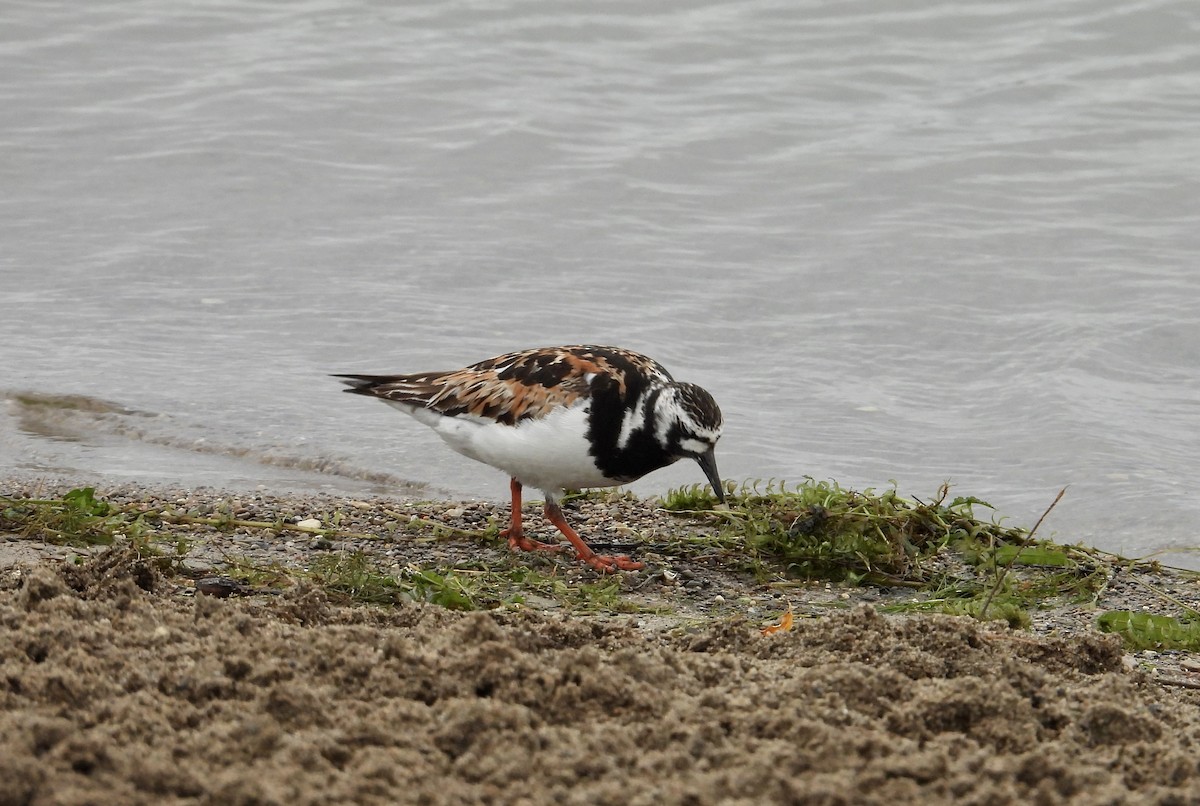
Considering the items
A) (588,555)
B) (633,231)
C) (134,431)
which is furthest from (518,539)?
(633,231)

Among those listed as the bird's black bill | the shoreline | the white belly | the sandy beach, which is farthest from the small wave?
the sandy beach

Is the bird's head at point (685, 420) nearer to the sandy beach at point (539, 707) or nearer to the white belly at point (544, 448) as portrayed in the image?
the white belly at point (544, 448)

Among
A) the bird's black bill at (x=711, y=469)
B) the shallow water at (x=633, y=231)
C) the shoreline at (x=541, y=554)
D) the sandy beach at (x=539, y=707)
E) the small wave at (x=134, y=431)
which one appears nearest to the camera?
the sandy beach at (x=539, y=707)

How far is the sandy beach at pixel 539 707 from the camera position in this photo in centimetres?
277

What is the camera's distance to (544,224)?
1066cm

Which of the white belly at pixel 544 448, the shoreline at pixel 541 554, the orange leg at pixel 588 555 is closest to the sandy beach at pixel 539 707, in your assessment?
the shoreline at pixel 541 554

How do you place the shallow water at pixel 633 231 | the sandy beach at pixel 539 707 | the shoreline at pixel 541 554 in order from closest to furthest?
the sandy beach at pixel 539 707, the shoreline at pixel 541 554, the shallow water at pixel 633 231

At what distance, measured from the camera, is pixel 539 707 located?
124 inches

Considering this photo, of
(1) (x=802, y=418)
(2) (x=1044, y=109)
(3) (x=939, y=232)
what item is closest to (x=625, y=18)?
(2) (x=1044, y=109)

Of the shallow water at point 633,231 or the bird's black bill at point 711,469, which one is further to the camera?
the shallow water at point 633,231

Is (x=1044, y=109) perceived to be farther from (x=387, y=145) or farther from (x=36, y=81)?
(x=36, y=81)

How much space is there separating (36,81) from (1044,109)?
8.90m

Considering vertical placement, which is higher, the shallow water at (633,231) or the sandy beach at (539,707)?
the shallow water at (633,231)

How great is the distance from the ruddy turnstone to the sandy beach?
1.36 m
